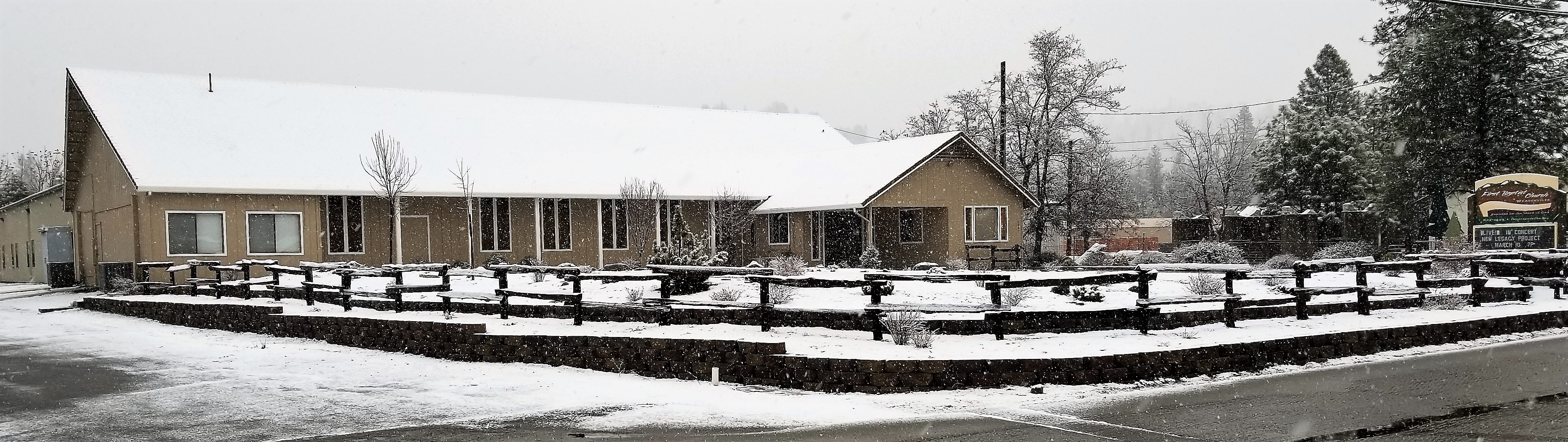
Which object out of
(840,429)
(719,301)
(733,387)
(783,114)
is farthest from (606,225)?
(840,429)

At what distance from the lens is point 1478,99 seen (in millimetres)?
34531

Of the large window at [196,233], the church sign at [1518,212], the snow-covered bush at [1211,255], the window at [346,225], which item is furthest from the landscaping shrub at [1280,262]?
the large window at [196,233]

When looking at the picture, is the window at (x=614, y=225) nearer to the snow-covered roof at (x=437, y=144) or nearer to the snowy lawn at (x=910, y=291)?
the snow-covered roof at (x=437, y=144)

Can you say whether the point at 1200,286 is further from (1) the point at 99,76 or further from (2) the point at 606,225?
(1) the point at 99,76

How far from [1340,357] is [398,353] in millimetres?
12083

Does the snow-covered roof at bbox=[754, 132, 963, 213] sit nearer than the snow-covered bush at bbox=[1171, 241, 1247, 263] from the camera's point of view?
Yes

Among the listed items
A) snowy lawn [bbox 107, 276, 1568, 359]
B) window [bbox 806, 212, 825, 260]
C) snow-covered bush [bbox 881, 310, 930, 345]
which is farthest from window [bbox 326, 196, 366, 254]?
snow-covered bush [bbox 881, 310, 930, 345]

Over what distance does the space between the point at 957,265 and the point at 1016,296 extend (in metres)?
11.9

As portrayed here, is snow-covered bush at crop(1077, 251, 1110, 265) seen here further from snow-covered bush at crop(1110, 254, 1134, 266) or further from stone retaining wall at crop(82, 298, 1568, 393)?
stone retaining wall at crop(82, 298, 1568, 393)

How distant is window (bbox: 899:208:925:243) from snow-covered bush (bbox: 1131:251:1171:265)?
23.2ft

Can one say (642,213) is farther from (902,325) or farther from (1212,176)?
(1212,176)

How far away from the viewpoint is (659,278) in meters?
14.3

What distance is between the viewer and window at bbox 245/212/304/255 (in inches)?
1024

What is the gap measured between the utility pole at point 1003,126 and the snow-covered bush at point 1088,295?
24.5m
